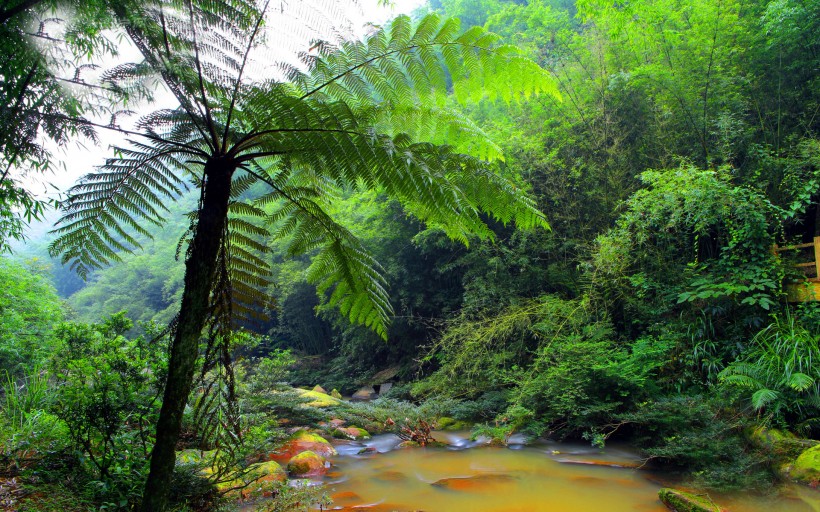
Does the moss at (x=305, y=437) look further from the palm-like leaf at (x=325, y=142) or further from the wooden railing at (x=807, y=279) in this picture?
the wooden railing at (x=807, y=279)

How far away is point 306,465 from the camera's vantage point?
15.6 ft

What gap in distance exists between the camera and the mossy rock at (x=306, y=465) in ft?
15.4

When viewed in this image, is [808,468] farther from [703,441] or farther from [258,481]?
[258,481]

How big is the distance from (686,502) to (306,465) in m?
3.49

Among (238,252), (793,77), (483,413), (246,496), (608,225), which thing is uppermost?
(793,77)

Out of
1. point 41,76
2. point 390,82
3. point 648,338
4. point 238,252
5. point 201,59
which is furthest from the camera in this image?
point 648,338

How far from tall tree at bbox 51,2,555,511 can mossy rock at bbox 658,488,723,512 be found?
2.81 meters

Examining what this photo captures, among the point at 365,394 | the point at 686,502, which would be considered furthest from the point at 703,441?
the point at 365,394

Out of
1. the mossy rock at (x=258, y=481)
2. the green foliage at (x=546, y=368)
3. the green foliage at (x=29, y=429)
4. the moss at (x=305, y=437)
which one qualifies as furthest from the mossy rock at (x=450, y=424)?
the green foliage at (x=29, y=429)

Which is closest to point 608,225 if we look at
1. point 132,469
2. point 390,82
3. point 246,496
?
point 390,82

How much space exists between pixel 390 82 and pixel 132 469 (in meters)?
2.50

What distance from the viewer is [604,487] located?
4109mm

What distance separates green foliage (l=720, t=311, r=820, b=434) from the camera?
14.7ft

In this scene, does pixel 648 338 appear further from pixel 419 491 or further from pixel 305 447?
pixel 305 447
